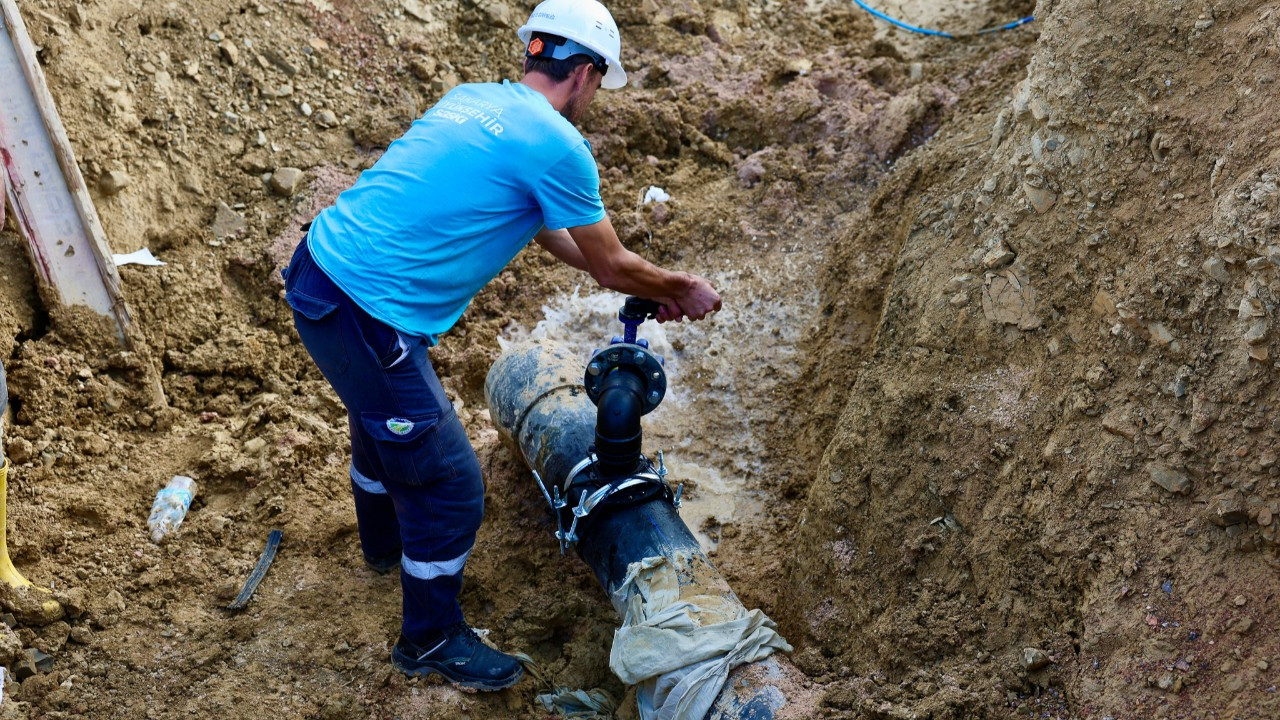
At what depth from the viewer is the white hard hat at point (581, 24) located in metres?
3.07

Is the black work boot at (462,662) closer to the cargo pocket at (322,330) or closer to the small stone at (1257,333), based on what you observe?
the cargo pocket at (322,330)

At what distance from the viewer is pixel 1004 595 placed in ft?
9.00

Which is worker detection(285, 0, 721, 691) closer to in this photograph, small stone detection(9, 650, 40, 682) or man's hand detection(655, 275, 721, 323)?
man's hand detection(655, 275, 721, 323)

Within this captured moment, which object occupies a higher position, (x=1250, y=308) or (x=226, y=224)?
(x=1250, y=308)

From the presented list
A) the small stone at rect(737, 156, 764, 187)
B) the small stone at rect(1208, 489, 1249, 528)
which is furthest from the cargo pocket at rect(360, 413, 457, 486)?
the small stone at rect(737, 156, 764, 187)

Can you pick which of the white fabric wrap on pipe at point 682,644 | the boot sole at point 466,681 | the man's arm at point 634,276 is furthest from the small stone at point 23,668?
the man's arm at point 634,276

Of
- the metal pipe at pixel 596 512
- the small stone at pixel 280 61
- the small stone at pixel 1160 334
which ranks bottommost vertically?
the metal pipe at pixel 596 512

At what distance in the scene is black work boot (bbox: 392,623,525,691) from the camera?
10.9ft

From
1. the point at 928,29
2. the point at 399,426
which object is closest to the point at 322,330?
the point at 399,426

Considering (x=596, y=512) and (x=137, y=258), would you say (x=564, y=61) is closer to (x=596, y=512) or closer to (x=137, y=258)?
(x=596, y=512)

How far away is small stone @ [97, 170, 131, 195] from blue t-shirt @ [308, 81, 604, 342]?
2.13 metres

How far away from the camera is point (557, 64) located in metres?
3.10

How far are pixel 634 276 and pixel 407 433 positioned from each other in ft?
2.78

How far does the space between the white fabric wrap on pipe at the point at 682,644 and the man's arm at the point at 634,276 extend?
858mm
